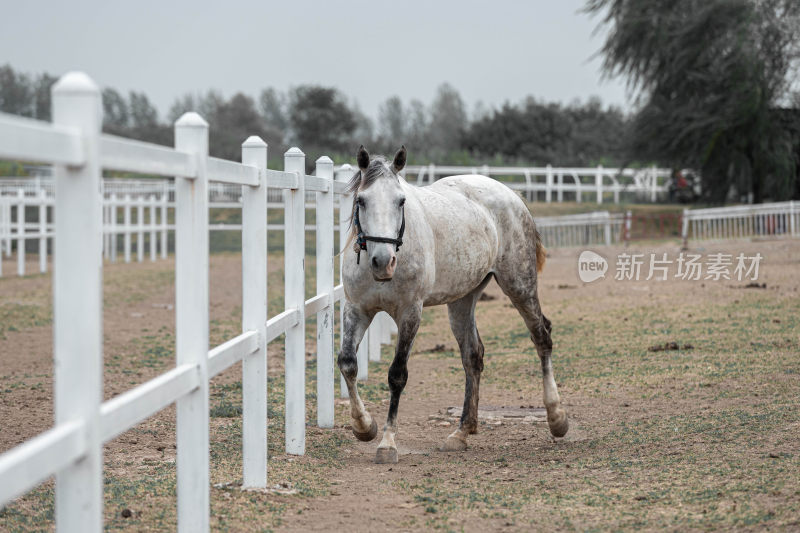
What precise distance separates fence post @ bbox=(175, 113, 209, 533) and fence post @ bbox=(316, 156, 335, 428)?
118 inches

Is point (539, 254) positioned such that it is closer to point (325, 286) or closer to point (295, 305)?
point (325, 286)

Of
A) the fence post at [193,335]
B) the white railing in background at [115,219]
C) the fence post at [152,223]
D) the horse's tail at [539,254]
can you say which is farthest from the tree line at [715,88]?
the fence post at [193,335]

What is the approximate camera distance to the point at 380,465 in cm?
575

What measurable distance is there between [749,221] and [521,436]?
21.6 metres

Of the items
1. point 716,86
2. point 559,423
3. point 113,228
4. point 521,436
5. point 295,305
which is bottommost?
point 521,436

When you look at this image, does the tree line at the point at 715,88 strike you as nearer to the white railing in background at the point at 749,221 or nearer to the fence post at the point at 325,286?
the white railing in background at the point at 749,221

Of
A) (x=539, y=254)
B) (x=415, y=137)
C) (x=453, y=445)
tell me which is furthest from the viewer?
(x=415, y=137)

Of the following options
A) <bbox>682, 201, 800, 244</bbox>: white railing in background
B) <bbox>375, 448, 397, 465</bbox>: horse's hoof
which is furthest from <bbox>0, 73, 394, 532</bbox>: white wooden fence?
<bbox>682, 201, 800, 244</bbox>: white railing in background

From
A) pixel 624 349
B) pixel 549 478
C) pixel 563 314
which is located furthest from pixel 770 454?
pixel 563 314

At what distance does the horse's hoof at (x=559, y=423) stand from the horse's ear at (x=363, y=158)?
2.26m

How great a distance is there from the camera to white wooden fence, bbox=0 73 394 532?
8.12 feet

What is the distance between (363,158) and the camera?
5566 millimetres

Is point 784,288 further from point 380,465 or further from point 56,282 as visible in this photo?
point 56,282

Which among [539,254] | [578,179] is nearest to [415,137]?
[578,179]
